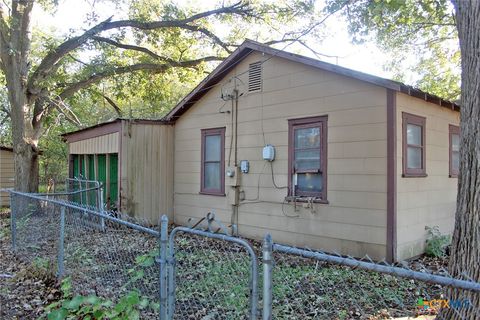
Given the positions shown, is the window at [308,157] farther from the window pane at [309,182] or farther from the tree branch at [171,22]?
the tree branch at [171,22]

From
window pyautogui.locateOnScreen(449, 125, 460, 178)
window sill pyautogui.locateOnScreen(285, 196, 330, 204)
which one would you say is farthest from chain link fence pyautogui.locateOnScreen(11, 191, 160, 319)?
window pyautogui.locateOnScreen(449, 125, 460, 178)

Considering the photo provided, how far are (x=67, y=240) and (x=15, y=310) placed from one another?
5.16ft

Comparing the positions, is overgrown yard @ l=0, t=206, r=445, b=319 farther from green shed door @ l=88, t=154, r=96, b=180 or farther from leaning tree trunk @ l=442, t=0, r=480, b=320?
green shed door @ l=88, t=154, r=96, b=180

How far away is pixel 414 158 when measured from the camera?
7133 millimetres

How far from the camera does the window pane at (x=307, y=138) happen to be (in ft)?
24.9

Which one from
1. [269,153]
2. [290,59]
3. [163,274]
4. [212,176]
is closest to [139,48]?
[212,176]

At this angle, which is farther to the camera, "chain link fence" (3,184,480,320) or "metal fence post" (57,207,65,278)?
"metal fence post" (57,207,65,278)

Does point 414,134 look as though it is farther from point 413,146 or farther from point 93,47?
point 93,47

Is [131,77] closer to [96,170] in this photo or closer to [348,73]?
[96,170]

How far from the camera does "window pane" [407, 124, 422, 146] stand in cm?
697

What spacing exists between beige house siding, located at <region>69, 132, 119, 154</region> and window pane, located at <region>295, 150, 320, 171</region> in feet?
16.3

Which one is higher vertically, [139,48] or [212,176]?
[139,48]

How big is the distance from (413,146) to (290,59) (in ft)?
9.60

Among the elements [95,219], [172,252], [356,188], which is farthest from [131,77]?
[172,252]
